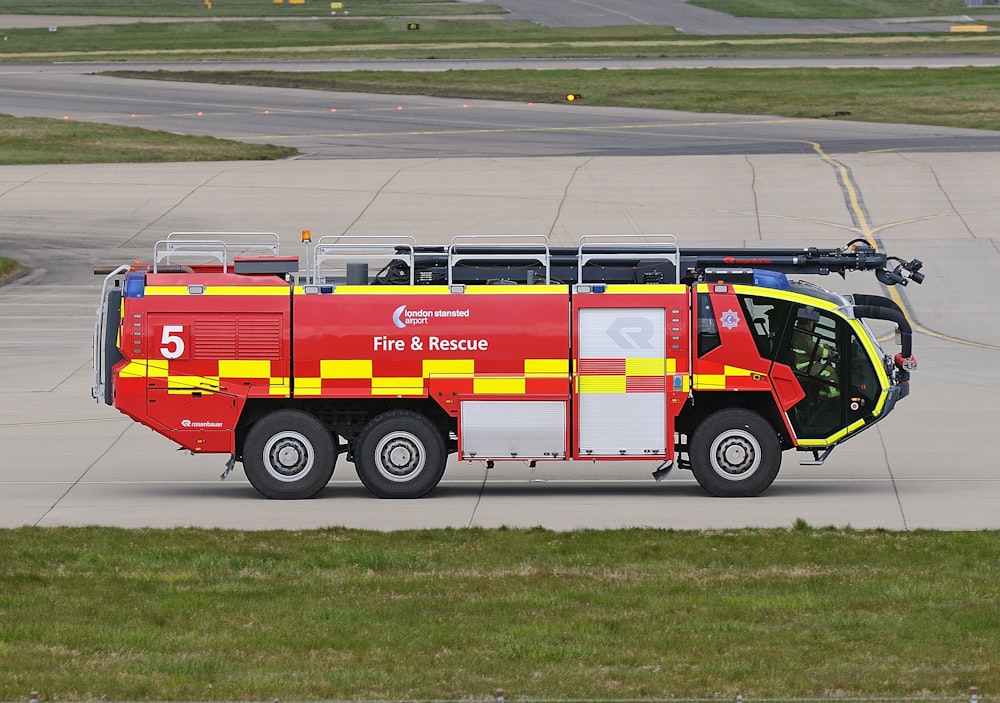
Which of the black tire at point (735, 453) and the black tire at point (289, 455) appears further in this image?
the black tire at point (289, 455)

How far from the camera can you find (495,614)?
13242 mm

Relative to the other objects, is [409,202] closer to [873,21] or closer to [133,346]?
[133,346]

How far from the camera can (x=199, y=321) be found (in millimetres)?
20812

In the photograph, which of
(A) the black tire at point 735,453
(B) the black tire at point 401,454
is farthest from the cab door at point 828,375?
(B) the black tire at point 401,454

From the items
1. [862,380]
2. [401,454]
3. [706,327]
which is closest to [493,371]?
[401,454]

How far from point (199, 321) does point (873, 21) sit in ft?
366

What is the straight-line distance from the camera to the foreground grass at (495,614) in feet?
36.2

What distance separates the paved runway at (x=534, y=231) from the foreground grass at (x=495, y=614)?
2369mm

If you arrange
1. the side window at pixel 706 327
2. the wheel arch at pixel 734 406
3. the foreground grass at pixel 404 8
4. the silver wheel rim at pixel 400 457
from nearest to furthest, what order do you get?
the side window at pixel 706 327, the silver wheel rim at pixel 400 457, the wheel arch at pixel 734 406, the foreground grass at pixel 404 8

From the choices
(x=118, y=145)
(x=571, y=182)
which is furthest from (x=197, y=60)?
(x=571, y=182)

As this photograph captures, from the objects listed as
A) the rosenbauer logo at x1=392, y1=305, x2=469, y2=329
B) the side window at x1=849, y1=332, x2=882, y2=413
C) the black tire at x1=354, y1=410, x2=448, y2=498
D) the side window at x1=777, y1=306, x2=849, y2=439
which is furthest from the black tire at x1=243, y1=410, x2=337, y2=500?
the side window at x1=849, y1=332, x2=882, y2=413

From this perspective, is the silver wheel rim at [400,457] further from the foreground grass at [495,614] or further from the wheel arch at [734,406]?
the wheel arch at [734,406]

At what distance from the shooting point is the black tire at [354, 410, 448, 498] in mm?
20797

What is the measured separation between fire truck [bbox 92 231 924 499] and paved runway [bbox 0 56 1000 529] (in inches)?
26.2
